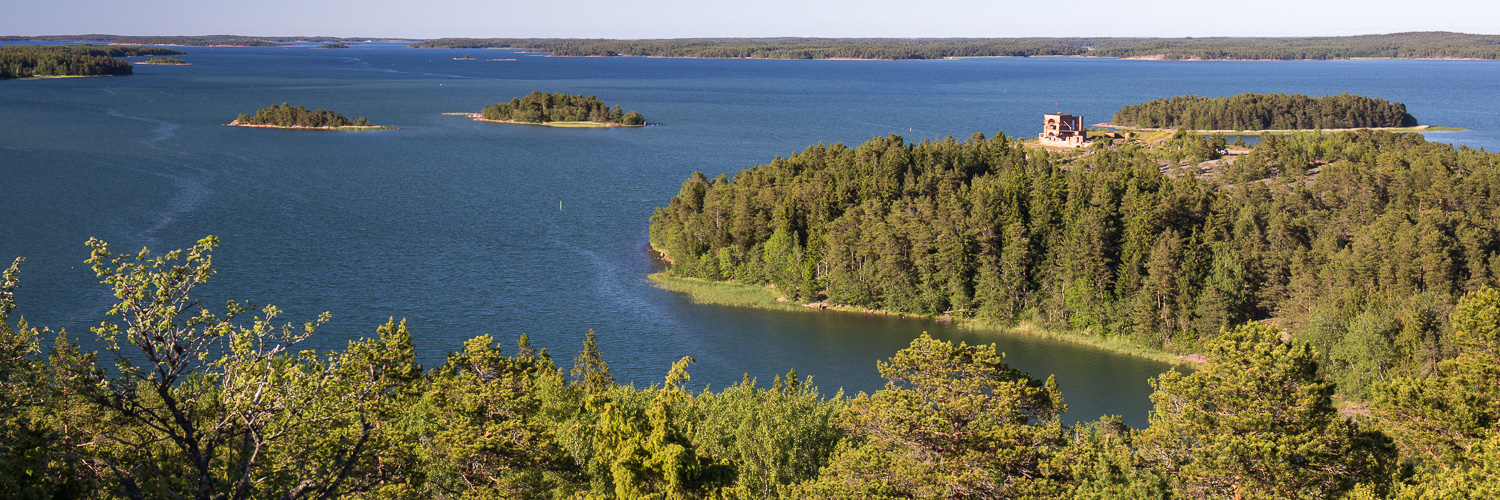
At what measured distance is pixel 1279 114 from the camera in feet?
441

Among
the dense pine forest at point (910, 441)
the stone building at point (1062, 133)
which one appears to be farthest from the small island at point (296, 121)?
the dense pine forest at point (910, 441)

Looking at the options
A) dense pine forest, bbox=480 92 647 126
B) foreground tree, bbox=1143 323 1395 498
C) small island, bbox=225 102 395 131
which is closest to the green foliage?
foreground tree, bbox=1143 323 1395 498

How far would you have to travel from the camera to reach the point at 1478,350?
2242 cm

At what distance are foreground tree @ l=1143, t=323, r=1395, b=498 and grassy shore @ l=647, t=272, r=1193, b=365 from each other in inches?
1022

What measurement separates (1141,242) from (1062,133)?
184 feet

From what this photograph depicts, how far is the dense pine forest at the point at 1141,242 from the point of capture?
43844mm

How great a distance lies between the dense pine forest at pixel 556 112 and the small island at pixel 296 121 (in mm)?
18362

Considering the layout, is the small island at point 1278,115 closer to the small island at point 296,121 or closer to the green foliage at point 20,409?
the small island at point 296,121

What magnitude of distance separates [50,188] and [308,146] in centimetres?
3586

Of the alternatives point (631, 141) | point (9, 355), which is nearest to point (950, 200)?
point (9, 355)

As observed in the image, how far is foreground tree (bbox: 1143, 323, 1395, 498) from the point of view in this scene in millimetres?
19500

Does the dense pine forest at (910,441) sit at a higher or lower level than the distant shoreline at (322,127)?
higher

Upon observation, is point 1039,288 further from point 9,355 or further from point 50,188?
point 50,188

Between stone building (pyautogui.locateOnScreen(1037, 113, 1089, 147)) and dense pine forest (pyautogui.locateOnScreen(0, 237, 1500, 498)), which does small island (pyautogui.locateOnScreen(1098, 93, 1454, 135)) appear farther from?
dense pine forest (pyautogui.locateOnScreen(0, 237, 1500, 498))
